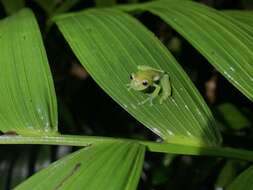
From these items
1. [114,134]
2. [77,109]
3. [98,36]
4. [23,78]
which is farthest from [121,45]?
[77,109]

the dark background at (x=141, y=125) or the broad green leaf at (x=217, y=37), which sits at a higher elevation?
the broad green leaf at (x=217, y=37)

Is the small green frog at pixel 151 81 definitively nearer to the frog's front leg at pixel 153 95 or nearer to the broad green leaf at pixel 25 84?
the frog's front leg at pixel 153 95

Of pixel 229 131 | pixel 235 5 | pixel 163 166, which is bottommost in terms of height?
pixel 163 166

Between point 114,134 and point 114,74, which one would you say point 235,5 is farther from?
point 114,74

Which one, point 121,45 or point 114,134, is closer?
point 121,45

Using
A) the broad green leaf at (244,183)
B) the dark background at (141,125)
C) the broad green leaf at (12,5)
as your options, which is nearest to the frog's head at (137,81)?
the broad green leaf at (244,183)

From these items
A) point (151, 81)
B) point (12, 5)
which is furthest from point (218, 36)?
point (12, 5)

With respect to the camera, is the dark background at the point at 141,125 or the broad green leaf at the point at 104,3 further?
the dark background at the point at 141,125

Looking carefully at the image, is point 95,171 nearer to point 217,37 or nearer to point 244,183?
point 244,183
